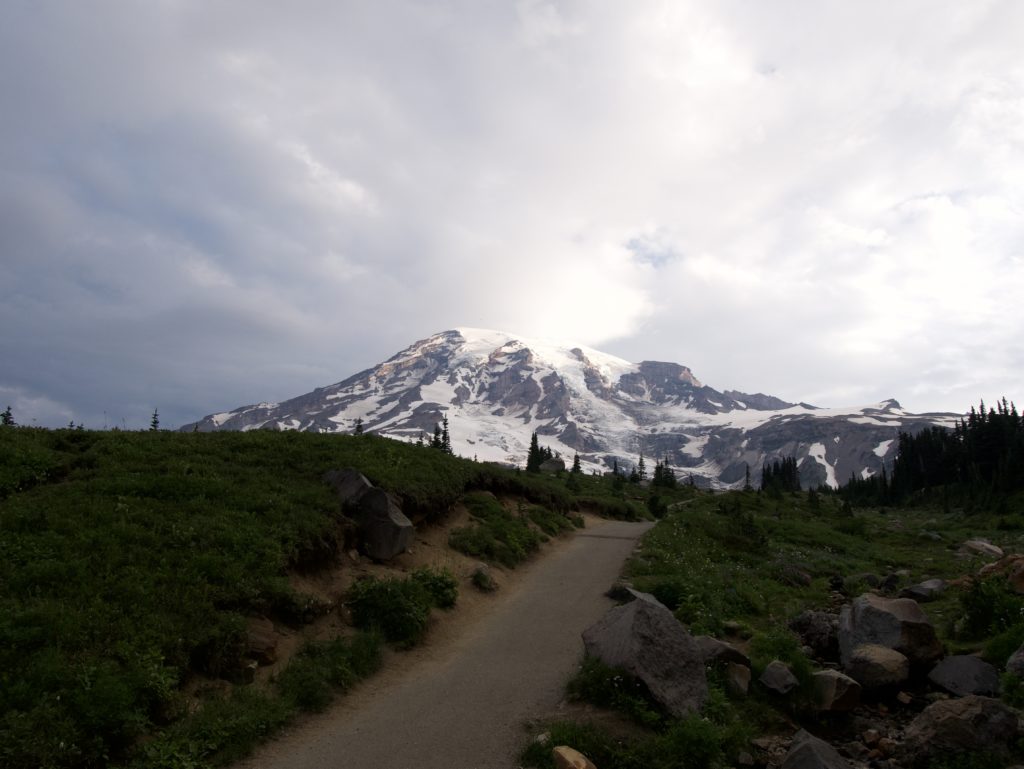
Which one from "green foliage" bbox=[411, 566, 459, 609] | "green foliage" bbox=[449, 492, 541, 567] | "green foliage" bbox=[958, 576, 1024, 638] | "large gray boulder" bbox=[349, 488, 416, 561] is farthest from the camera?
"green foliage" bbox=[449, 492, 541, 567]

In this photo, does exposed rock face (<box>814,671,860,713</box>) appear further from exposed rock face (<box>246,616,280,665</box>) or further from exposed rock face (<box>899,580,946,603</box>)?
exposed rock face (<box>246,616,280,665</box>)

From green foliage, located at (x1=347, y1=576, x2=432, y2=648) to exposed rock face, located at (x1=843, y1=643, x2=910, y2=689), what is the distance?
30.7 ft

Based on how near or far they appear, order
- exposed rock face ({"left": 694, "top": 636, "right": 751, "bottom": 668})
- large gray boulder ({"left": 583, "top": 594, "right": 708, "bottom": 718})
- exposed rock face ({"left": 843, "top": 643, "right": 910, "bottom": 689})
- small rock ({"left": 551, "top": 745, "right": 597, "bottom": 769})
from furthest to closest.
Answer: exposed rock face ({"left": 694, "top": 636, "right": 751, "bottom": 668}), exposed rock face ({"left": 843, "top": 643, "right": 910, "bottom": 689}), large gray boulder ({"left": 583, "top": 594, "right": 708, "bottom": 718}), small rock ({"left": 551, "top": 745, "right": 597, "bottom": 769})

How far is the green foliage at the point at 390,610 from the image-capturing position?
13.9 metres

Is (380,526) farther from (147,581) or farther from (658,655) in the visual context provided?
(658,655)

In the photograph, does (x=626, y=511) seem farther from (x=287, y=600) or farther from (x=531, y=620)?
(x=287, y=600)

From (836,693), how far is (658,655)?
3676 mm

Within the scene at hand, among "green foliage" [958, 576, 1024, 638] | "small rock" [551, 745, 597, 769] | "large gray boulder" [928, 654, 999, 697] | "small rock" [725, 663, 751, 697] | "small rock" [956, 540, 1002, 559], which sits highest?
"green foliage" [958, 576, 1024, 638]

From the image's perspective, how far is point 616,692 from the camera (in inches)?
401

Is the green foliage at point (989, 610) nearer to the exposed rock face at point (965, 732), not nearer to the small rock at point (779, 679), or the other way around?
the exposed rock face at point (965, 732)

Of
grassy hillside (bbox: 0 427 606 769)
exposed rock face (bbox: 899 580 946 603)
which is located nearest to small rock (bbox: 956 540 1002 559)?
exposed rock face (bbox: 899 580 946 603)

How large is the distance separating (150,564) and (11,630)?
2609 millimetres

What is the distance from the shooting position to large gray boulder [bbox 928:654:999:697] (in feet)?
36.4

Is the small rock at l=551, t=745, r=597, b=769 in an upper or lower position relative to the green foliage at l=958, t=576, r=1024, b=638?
lower
